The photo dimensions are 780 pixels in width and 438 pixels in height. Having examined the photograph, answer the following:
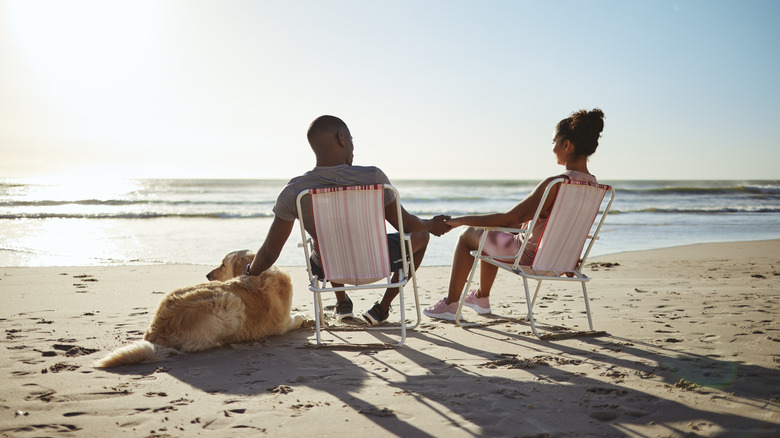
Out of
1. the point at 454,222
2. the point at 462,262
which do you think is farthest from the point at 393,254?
the point at 462,262

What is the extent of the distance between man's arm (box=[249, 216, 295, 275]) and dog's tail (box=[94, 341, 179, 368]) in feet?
2.50

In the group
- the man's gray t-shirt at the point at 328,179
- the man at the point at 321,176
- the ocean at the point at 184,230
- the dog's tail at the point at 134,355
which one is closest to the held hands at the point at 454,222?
the man at the point at 321,176

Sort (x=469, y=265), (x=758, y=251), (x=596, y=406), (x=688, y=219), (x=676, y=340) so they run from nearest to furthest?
(x=596, y=406), (x=676, y=340), (x=469, y=265), (x=758, y=251), (x=688, y=219)

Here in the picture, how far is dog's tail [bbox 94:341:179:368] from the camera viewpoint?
301 cm

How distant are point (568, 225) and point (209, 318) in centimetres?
247

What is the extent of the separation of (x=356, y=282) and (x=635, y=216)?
16579mm

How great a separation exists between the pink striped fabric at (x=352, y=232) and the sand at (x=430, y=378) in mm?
529

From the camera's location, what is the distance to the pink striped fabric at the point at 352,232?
3.28 metres

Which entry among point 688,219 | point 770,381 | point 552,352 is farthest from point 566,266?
point 688,219

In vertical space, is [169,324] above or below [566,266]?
below

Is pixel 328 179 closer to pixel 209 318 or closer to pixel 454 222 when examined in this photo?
pixel 454 222

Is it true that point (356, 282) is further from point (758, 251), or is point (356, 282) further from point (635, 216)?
point (635, 216)

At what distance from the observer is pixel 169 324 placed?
3270 mm

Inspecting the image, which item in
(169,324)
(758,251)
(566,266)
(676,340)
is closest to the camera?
(169,324)
